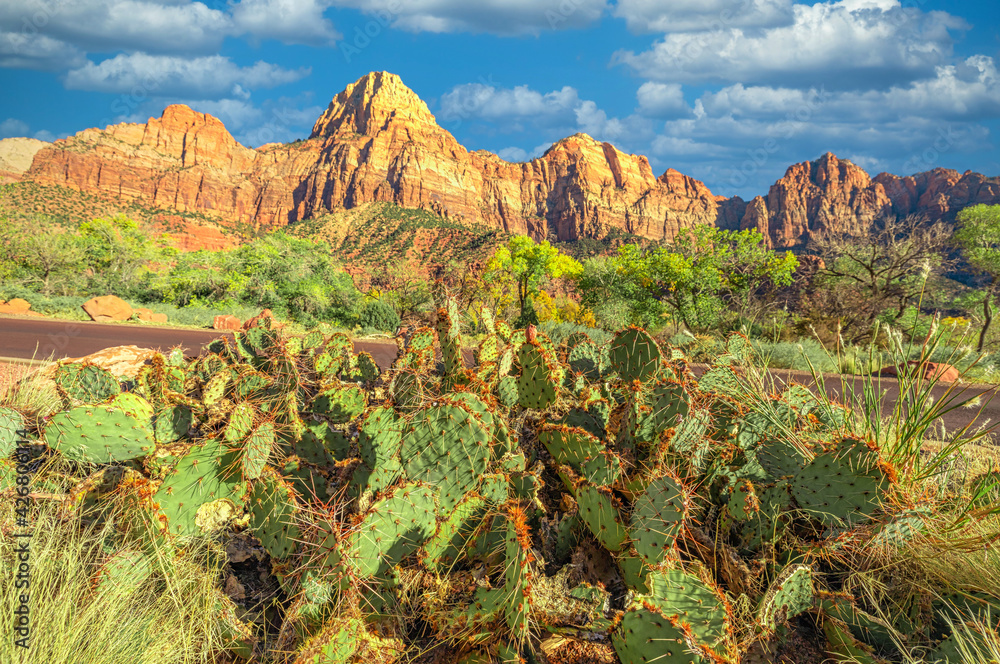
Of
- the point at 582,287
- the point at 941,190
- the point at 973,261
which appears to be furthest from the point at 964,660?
the point at 941,190

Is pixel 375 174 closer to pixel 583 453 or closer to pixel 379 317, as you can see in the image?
pixel 379 317

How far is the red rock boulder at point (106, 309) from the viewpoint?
1623 cm

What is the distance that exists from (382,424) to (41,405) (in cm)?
370

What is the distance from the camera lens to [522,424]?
3703mm

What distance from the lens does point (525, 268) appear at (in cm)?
1941

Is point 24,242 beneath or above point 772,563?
above

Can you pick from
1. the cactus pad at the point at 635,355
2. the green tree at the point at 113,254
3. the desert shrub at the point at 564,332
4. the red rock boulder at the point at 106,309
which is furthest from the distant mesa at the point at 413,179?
the cactus pad at the point at 635,355

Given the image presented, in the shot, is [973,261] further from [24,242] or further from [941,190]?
[941,190]

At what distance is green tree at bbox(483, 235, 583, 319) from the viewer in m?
19.3

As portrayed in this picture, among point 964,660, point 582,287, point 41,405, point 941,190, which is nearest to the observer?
point 964,660

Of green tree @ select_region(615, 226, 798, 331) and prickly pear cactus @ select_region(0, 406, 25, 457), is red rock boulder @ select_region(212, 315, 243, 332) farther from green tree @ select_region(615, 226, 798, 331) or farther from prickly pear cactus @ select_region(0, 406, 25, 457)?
green tree @ select_region(615, 226, 798, 331)

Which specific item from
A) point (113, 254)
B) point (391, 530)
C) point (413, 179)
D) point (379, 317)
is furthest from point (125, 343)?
point (413, 179)

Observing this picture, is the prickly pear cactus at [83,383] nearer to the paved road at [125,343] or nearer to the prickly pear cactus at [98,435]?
the prickly pear cactus at [98,435]

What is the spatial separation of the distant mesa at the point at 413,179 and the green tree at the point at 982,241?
90.2m
